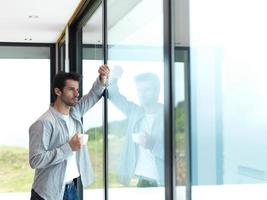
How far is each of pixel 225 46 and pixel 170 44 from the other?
20.5 inches

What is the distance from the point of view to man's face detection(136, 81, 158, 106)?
233 cm

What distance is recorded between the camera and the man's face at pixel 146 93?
2332mm

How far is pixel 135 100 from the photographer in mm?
2730

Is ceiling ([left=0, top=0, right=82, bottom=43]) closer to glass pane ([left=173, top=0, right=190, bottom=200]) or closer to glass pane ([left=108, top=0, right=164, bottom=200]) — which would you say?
glass pane ([left=108, top=0, right=164, bottom=200])

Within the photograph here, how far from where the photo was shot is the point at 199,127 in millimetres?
1821

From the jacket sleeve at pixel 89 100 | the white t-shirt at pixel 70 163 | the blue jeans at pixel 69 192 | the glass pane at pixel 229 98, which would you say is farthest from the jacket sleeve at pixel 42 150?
the glass pane at pixel 229 98

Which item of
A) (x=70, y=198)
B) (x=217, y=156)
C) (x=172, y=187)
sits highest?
(x=217, y=156)

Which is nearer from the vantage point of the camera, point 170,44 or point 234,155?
point 234,155

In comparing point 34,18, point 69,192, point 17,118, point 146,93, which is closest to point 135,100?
point 146,93

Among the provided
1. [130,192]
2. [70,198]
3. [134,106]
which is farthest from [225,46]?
[70,198]

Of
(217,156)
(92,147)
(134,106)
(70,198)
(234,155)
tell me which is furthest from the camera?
(92,147)

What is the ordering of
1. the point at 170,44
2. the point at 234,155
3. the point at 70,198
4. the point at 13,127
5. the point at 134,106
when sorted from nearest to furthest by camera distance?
the point at 234,155, the point at 170,44, the point at 134,106, the point at 70,198, the point at 13,127

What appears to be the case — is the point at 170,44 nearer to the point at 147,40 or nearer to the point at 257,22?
the point at 147,40

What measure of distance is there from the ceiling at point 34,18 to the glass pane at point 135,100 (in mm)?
1267
